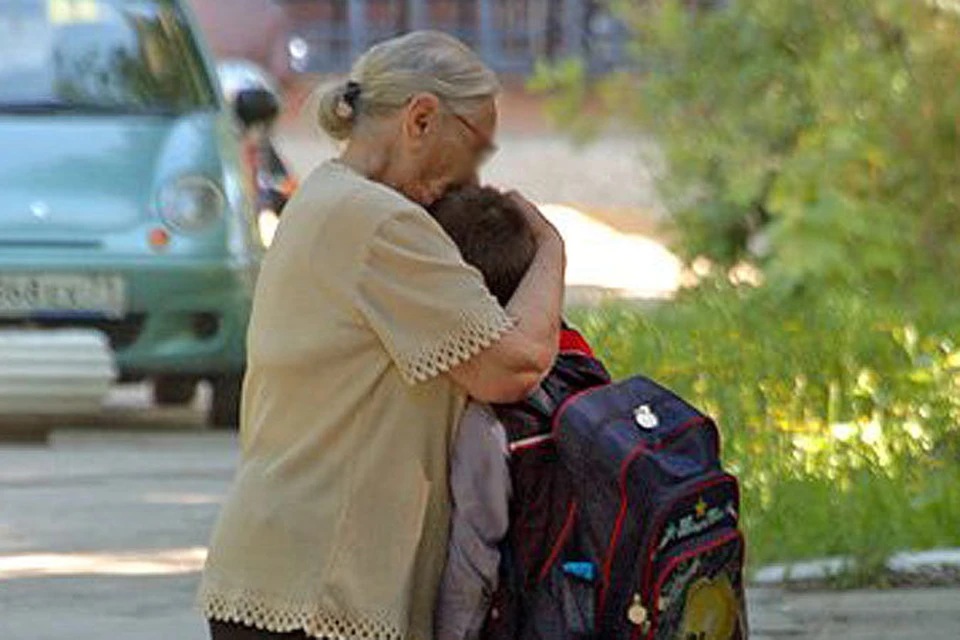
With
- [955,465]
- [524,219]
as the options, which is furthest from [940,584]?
[524,219]

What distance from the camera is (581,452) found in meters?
4.12

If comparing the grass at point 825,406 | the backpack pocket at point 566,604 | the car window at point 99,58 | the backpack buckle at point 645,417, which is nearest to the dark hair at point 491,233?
the backpack buckle at point 645,417

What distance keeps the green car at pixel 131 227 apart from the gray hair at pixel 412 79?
22.5ft

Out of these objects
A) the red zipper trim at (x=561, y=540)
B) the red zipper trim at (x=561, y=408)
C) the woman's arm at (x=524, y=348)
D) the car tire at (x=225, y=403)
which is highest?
the woman's arm at (x=524, y=348)

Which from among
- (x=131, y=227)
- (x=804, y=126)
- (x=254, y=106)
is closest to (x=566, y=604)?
(x=131, y=227)

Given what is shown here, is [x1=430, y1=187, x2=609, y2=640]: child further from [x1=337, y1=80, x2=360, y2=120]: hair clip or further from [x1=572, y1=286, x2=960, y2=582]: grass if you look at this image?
[x1=572, y1=286, x2=960, y2=582]: grass

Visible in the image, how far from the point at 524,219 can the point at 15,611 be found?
3.64 metres

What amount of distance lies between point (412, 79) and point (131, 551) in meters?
4.62

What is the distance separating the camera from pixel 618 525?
4.08 meters

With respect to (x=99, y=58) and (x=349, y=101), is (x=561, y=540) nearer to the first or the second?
(x=349, y=101)

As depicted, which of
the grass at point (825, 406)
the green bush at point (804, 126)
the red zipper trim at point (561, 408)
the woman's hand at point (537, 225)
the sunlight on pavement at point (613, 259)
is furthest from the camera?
the sunlight on pavement at point (613, 259)

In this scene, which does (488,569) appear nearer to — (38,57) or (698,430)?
(698,430)

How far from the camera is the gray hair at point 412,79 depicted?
4.20 m

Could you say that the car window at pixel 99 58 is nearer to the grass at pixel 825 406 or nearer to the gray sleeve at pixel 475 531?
the grass at pixel 825 406
